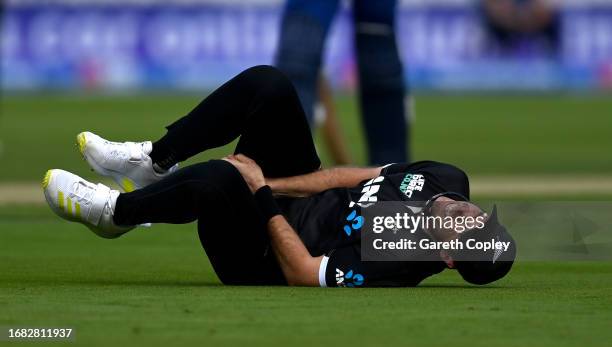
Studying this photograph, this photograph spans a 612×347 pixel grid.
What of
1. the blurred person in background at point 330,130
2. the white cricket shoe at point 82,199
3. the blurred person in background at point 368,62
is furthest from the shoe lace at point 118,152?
the blurred person in background at point 330,130

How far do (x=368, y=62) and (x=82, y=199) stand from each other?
3.15 metres

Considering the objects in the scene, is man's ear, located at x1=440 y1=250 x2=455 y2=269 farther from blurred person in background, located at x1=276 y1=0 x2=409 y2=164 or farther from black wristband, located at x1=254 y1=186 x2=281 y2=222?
blurred person in background, located at x1=276 y1=0 x2=409 y2=164

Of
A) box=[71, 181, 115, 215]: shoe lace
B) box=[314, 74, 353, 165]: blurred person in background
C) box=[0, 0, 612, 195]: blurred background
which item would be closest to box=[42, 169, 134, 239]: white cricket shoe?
box=[71, 181, 115, 215]: shoe lace

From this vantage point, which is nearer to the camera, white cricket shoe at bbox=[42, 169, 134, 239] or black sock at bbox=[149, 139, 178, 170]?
white cricket shoe at bbox=[42, 169, 134, 239]

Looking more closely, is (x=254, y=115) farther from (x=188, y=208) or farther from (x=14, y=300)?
(x=14, y=300)

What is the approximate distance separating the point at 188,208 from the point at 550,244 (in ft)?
4.57

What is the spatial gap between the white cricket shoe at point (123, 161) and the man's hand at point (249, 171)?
0.95 feet

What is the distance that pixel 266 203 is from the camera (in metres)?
5.49

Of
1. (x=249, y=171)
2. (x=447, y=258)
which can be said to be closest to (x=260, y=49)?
(x=249, y=171)

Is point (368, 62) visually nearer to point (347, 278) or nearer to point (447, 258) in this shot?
point (347, 278)

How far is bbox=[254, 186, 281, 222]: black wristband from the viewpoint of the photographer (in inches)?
215

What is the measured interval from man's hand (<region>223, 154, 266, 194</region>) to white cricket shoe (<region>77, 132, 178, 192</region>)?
289 mm

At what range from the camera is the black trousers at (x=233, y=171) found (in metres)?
5.41

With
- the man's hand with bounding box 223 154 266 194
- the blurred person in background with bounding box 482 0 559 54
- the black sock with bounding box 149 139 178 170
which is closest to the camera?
the man's hand with bounding box 223 154 266 194
